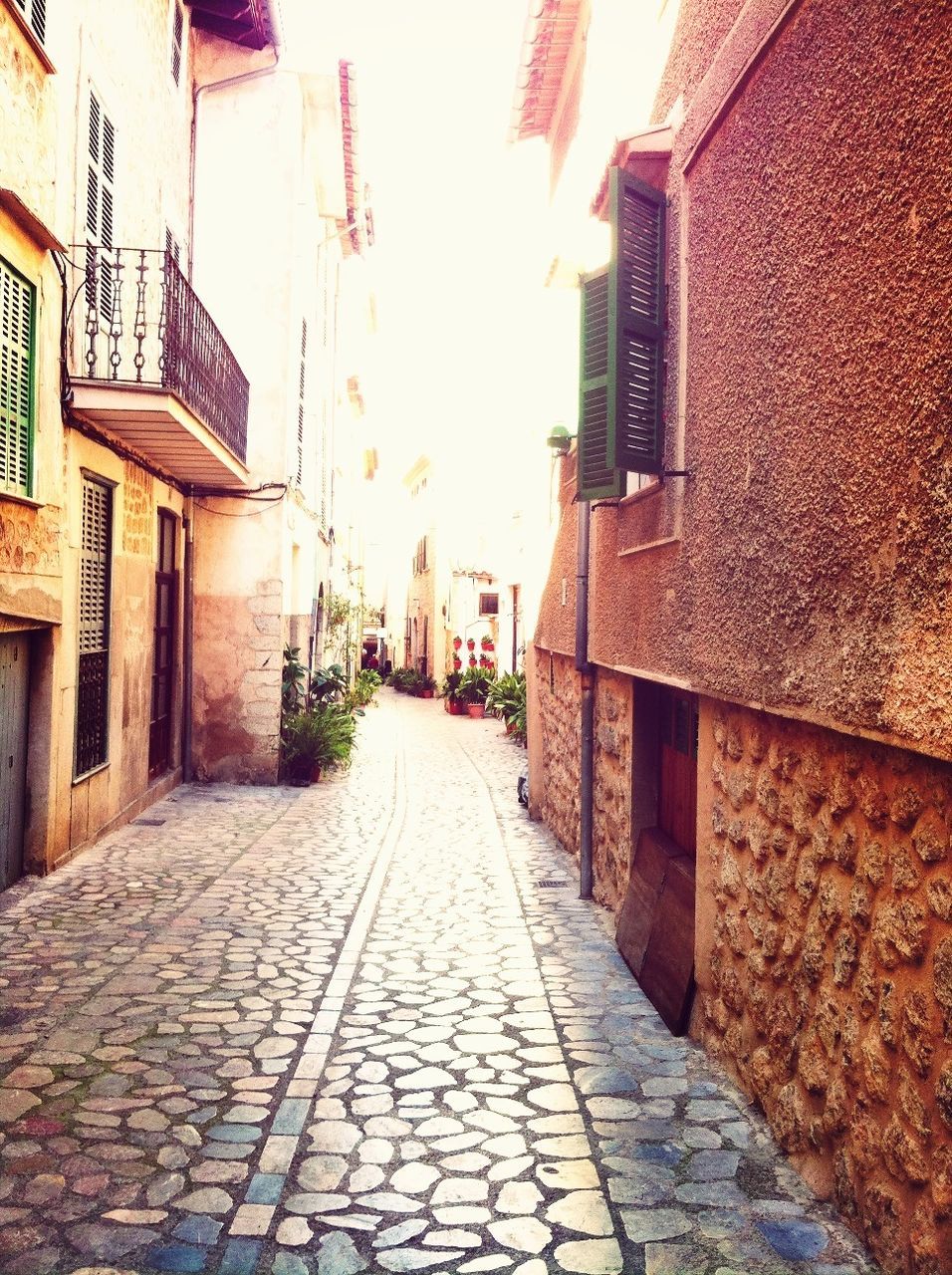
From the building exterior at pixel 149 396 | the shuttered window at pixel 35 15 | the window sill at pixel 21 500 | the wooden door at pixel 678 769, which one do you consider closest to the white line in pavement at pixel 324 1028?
the wooden door at pixel 678 769

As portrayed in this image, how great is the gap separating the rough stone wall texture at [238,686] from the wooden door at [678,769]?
25.3ft

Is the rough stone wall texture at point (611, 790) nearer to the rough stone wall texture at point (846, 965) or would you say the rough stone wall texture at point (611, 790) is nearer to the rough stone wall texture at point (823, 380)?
the rough stone wall texture at point (823, 380)

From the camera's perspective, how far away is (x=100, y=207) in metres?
9.13

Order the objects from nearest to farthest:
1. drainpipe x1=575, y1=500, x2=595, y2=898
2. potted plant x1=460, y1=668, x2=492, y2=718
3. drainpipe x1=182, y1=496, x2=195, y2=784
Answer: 1. drainpipe x1=575, y1=500, x2=595, y2=898
2. drainpipe x1=182, y1=496, x2=195, y2=784
3. potted plant x1=460, y1=668, x2=492, y2=718

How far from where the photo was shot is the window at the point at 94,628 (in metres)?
9.07

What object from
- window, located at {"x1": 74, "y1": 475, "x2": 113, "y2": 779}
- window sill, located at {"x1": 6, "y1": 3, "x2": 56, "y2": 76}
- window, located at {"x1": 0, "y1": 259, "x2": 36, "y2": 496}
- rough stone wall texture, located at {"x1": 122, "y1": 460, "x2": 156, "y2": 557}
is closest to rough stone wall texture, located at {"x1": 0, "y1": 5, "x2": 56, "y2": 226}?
window sill, located at {"x1": 6, "y1": 3, "x2": 56, "y2": 76}

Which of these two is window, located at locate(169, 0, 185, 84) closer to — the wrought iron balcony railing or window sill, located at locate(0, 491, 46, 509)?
the wrought iron balcony railing

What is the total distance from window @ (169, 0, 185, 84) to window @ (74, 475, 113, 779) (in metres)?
→ 5.70

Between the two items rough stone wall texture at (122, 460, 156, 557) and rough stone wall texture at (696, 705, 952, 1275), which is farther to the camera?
rough stone wall texture at (122, 460, 156, 557)

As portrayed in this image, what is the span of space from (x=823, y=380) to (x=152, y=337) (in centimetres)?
867

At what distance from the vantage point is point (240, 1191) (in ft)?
11.6

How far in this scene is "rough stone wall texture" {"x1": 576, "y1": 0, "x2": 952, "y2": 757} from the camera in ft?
9.04

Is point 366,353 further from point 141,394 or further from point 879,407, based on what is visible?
point 879,407

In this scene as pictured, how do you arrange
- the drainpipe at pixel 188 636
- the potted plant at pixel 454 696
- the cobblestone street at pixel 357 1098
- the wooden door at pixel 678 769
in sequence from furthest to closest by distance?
the potted plant at pixel 454 696
the drainpipe at pixel 188 636
the wooden door at pixel 678 769
the cobblestone street at pixel 357 1098
